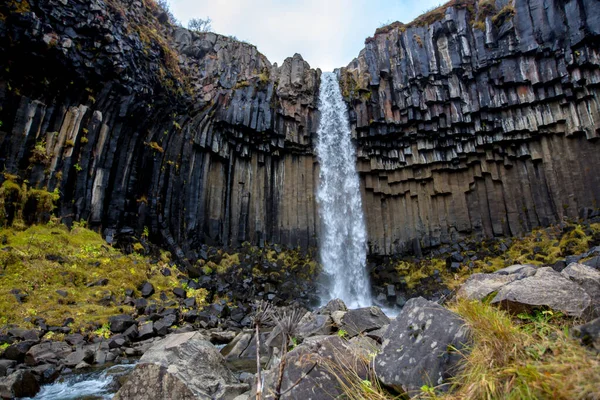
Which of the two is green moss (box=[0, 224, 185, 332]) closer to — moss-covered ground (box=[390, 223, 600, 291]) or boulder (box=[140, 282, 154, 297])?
boulder (box=[140, 282, 154, 297])

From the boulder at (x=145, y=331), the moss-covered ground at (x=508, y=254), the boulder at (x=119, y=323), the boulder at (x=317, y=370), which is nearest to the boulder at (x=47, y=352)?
the boulder at (x=119, y=323)

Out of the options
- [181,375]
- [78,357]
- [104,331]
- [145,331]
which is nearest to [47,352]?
[78,357]

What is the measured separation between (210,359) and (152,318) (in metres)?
8.11

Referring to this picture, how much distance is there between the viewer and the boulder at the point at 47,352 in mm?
8070

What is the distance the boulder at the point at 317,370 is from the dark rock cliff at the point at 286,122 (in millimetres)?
14755

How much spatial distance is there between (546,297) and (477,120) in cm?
2220

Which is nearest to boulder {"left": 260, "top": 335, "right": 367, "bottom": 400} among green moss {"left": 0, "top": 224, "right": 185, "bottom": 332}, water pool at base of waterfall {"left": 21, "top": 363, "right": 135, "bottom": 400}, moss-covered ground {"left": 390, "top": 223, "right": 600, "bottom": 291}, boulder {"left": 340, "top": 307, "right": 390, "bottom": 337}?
boulder {"left": 340, "top": 307, "right": 390, "bottom": 337}

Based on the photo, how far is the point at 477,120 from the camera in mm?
22812

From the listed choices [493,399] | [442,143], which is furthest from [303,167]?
[493,399]

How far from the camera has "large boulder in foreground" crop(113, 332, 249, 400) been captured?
410 centimetres

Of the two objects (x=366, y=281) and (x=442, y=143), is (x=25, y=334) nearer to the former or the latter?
(x=366, y=281)

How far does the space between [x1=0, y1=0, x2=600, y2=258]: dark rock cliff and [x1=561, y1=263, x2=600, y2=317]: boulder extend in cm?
1673

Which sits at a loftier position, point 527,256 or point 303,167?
point 303,167

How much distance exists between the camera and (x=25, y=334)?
906cm
